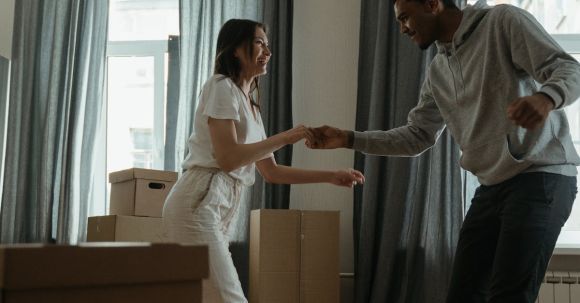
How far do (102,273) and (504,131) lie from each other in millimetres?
1272

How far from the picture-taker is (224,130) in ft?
7.22

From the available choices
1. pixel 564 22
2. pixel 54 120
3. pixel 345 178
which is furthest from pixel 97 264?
pixel 564 22

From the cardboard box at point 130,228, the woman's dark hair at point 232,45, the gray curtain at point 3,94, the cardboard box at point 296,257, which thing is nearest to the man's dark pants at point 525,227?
the woman's dark hair at point 232,45

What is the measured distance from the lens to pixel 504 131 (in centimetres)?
190

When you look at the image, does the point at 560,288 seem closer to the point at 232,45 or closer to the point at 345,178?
the point at 345,178

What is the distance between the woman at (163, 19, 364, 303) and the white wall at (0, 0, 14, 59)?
278cm

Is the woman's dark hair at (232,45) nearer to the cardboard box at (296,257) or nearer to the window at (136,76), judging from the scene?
the cardboard box at (296,257)

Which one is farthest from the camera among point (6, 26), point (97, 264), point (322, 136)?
point (6, 26)

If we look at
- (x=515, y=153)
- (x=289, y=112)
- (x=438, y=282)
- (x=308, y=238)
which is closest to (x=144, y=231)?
(x=308, y=238)

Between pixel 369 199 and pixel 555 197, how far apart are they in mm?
2564

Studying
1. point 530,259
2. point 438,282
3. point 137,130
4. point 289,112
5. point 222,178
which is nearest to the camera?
point 530,259

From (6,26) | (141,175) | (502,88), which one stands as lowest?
(141,175)

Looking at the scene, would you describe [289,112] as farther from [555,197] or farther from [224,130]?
[555,197]

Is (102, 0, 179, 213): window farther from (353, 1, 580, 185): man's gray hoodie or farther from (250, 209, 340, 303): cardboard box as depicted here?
(353, 1, 580, 185): man's gray hoodie
